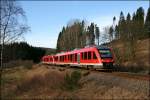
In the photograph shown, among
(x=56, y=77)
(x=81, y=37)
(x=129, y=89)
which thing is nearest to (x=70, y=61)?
(x=56, y=77)

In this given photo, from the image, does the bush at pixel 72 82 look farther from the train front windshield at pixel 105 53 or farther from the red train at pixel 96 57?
the train front windshield at pixel 105 53

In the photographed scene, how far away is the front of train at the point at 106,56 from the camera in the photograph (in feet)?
98.6

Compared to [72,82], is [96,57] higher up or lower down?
higher up

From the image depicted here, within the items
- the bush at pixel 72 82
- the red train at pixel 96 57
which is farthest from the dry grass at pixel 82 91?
the red train at pixel 96 57

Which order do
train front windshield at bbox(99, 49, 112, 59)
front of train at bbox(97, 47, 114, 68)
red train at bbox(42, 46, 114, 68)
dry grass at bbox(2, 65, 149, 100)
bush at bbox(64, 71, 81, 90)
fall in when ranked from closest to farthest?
dry grass at bbox(2, 65, 149, 100), bush at bbox(64, 71, 81, 90), front of train at bbox(97, 47, 114, 68), red train at bbox(42, 46, 114, 68), train front windshield at bbox(99, 49, 112, 59)

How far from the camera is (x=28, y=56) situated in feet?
356

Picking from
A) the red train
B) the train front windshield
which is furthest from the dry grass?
the train front windshield

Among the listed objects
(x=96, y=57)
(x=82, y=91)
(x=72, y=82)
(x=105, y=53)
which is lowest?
(x=82, y=91)

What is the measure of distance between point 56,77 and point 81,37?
64.2m

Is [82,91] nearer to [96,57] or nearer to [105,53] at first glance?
[96,57]

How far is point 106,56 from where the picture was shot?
30.8 meters

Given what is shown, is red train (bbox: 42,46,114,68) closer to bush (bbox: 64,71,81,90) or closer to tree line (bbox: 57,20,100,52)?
bush (bbox: 64,71,81,90)

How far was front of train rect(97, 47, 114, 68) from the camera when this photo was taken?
30052 mm

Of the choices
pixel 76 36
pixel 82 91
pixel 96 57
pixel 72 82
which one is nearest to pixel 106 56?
pixel 96 57
